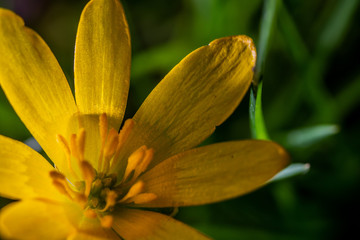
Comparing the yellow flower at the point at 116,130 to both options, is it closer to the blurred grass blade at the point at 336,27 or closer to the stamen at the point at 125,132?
the stamen at the point at 125,132

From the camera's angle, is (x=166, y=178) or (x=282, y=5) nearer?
(x=166, y=178)

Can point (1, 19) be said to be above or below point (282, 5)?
below

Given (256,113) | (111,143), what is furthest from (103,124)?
(256,113)

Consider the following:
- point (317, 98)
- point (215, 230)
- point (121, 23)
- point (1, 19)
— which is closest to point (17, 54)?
point (1, 19)

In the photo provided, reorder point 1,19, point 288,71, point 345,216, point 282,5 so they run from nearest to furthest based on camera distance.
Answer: point 1,19 < point 282,5 < point 345,216 < point 288,71

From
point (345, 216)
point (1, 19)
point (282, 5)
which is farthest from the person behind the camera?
point (345, 216)

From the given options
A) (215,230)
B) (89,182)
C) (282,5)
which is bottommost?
(215,230)

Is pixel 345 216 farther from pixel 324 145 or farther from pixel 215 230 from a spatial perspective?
pixel 215 230
